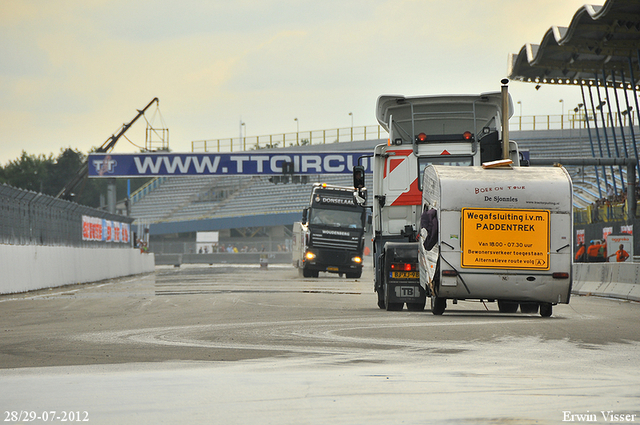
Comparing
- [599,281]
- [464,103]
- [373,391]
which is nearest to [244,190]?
[599,281]

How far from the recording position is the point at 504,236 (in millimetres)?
13562

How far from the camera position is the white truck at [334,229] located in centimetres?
3788

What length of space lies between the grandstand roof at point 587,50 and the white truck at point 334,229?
43.0ft

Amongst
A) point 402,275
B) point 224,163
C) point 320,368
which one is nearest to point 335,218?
point 224,163

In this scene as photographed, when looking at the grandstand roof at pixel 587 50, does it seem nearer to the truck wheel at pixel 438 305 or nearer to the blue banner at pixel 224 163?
the blue banner at pixel 224 163

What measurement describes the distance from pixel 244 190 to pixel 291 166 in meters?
43.4

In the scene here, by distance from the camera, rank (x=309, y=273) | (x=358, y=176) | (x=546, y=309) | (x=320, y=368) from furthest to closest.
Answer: (x=309, y=273) < (x=358, y=176) < (x=546, y=309) < (x=320, y=368)

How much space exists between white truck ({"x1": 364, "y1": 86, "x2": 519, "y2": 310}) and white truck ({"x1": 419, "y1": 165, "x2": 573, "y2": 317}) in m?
1.63

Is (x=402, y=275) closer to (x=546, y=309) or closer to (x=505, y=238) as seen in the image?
(x=505, y=238)

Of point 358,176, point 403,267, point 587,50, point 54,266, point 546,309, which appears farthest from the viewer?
point 587,50

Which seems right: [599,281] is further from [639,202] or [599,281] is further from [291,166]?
[291,166]

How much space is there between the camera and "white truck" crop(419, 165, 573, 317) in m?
13.5

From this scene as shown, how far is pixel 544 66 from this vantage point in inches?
1855

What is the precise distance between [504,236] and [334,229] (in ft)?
80.5
